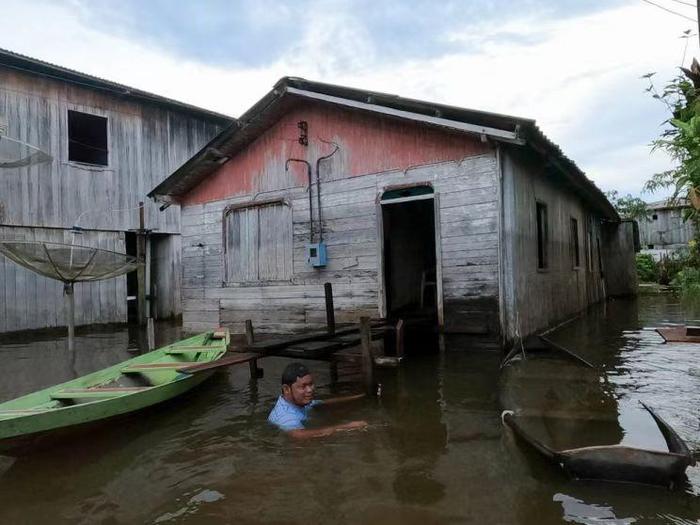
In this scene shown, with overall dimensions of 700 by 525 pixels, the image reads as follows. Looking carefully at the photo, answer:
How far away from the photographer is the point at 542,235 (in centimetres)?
1020

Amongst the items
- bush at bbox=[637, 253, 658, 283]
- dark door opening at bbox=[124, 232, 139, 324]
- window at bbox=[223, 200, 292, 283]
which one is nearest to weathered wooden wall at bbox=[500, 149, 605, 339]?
window at bbox=[223, 200, 292, 283]

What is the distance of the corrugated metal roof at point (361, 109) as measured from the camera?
7.15m

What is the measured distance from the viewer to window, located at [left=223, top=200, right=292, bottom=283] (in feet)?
33.1

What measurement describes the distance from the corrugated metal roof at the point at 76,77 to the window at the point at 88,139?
3.22 ft

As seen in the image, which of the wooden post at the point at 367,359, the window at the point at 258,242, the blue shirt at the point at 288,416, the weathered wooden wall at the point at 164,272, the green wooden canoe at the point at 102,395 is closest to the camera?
the green wooden canoe at the point at 102,395

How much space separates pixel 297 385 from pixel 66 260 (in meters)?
6.51

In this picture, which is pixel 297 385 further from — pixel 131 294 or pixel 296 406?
pixel 131 294

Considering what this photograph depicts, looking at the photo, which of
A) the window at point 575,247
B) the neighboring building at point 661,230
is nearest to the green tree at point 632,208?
the neighboring building at point 661,230

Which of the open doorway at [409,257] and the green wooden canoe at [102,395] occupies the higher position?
the open doorway at [409,257]

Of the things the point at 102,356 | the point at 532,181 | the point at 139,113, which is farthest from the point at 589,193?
the point at 139,113

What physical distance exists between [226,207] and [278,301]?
2561 millimetres

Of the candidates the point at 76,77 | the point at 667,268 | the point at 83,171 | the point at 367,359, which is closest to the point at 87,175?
the point at 83,171

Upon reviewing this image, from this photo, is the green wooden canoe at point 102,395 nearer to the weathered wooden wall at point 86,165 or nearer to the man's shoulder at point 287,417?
the man's shoulder at point 287,417

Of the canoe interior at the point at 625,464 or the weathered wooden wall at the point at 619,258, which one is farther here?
the weathered wooden wall at the point at 619,258
